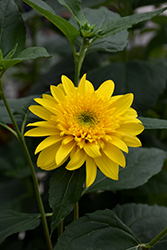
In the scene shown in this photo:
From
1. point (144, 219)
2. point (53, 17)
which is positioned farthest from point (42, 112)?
point (144, 219)

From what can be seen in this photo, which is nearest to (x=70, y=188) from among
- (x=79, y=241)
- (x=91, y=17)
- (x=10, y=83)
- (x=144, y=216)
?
(x=79, y=241)

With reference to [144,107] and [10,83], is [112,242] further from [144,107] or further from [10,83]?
[10,83]

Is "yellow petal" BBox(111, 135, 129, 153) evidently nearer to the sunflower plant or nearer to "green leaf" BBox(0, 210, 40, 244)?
the sunflower plant

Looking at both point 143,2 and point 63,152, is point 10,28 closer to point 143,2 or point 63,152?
point 63,152

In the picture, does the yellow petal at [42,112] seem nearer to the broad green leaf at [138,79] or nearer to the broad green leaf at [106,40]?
the broad green leaf at [106,40]

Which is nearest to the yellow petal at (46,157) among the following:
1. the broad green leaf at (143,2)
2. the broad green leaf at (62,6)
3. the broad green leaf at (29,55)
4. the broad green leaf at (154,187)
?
the broad green leaf at (29,55)

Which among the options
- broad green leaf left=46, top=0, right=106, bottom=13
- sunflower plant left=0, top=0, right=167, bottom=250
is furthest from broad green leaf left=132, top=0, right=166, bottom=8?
sunflower plant left=0, top=0, right=167, bottom=250
